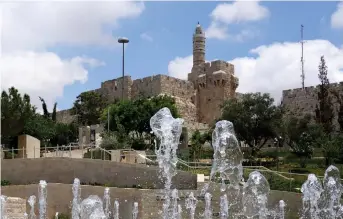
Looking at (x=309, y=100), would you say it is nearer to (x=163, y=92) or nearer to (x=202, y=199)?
(x=163, y=92)

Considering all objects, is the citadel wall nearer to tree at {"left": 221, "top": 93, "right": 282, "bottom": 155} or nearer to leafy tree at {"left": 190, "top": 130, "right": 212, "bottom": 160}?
leafy tree at {"left": 190, "top": 130, "right": 212, "bottom": 160}

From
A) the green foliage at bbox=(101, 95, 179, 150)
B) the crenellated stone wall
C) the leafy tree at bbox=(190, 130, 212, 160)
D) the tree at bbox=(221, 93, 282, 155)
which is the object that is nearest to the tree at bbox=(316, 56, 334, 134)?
the tree at bbox=(221, 93, 282, 155)

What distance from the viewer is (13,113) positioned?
73.5 feet

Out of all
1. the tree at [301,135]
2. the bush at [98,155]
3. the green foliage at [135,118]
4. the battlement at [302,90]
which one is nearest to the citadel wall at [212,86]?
the battlement at [302,90]

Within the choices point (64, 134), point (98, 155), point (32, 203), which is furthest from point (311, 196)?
point (64, 134)

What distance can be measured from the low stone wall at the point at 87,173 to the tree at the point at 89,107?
24.6m

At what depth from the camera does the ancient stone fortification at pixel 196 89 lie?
43.5 meters

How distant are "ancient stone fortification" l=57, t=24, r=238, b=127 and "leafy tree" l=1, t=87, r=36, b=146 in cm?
1999

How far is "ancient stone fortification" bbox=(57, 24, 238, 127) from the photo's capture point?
43.5 metres

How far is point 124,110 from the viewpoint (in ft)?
106

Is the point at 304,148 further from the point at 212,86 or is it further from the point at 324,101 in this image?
the point at 212,86

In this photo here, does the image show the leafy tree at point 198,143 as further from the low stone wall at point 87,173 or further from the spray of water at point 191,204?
the spray of water at point 191,204

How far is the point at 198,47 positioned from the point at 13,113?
26190mm

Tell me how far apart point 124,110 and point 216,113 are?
12696 mm
